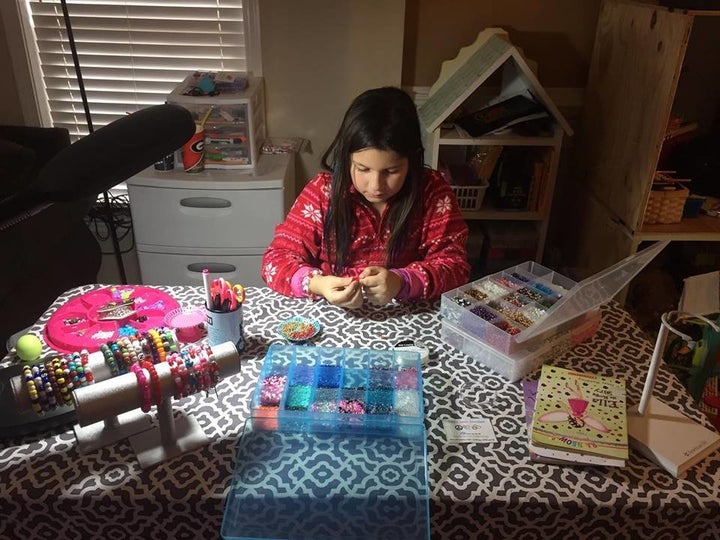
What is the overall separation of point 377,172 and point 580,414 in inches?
25.2

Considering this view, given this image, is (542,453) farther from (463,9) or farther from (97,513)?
(463,9)

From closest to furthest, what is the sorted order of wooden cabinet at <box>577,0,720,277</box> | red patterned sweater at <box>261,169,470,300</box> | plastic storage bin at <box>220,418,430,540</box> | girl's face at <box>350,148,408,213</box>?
plastic storage bin at <box>220,418,430,540</box>
girl's face at <box>350,148,408,213</box>
red patterned sweater at <box>261,169,470,300</box>
wooden cabinet at <box>577,0,720,277</box>

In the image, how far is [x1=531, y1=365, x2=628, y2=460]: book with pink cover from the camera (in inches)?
34.2

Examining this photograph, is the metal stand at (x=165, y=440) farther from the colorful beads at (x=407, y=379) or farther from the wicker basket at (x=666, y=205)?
the wicker basket at (x=666, y=205)

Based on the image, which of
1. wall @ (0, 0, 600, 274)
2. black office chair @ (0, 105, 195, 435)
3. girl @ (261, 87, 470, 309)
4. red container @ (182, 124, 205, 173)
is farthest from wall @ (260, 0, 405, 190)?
black office chair @ (0, 105, 195, 435)

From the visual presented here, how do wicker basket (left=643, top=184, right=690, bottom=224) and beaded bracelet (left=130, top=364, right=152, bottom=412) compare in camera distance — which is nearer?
beaded bracelet (left=130, top=364, right=152, bottom=412)

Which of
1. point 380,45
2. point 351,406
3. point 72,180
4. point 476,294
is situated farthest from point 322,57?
point 72,180

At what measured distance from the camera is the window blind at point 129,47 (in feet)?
7.27

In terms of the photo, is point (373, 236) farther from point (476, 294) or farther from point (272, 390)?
point (272, 390)

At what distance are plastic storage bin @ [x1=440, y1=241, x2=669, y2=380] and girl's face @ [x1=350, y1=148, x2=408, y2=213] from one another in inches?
11.7

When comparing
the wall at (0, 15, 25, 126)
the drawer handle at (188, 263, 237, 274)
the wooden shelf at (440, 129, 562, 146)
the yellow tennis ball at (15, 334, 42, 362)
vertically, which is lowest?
the drawer handle at (188, 263, 237, 274)

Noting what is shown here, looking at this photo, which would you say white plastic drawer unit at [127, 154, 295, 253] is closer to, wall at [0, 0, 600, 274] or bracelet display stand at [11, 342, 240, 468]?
wall at [0, 0, 600, 274]

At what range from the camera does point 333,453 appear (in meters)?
0.86

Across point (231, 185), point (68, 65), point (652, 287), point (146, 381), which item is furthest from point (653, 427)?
point (68, 65)
